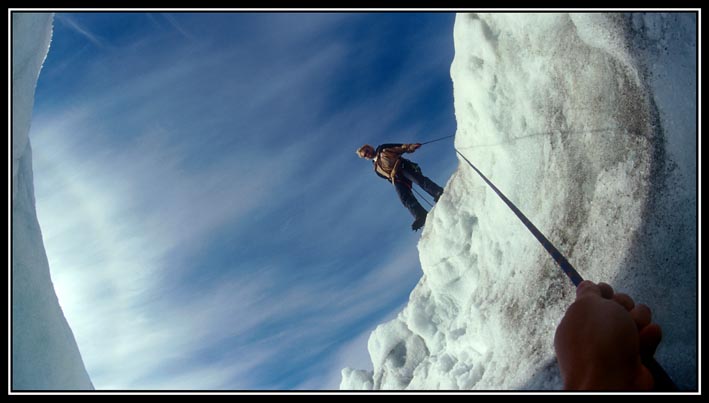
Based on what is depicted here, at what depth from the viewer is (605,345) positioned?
6.82ft

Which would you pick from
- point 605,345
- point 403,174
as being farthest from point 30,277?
point 403,174

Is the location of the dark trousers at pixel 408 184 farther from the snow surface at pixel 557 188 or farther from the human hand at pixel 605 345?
the human hand at pixel 605 345

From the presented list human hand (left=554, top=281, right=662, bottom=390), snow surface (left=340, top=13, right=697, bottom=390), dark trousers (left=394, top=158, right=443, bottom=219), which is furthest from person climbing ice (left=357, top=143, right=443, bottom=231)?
human hand (left=554, top=281, right=662, bottom=390)

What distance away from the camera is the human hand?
6.81 ft

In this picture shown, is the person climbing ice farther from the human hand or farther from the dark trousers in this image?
the human hand

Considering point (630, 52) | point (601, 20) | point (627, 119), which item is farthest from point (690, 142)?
point (601, 20)

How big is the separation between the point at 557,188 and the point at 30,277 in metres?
6.34

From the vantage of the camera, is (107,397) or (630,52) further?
(630,52)

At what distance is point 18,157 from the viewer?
532 cm

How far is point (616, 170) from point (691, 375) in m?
2.03

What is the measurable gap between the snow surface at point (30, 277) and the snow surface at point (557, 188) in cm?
511

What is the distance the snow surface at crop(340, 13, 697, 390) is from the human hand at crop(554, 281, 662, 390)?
114 centimetres

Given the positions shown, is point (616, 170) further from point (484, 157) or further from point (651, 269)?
point (484, 157)

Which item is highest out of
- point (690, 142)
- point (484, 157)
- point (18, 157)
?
point (18, 157)
